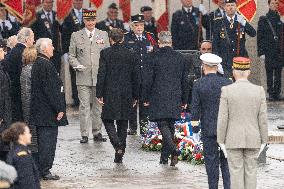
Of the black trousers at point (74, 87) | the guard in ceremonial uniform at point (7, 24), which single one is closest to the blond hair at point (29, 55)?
the guard in ceremonial uniform at point (7, 24)

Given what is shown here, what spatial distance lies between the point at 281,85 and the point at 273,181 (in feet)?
40.8

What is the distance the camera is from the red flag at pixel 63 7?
26.3 metres

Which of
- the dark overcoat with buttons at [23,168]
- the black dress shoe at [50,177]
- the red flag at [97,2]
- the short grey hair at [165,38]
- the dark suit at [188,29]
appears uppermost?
the red flag at [97,2]

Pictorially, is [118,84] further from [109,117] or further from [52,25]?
[52,25]

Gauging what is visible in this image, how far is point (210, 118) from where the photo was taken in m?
15.6

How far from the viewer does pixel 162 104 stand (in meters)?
18.2

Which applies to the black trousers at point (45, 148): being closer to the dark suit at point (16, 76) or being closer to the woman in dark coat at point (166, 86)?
the dark suit at point (16, 76)

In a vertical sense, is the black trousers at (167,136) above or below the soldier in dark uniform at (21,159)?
below

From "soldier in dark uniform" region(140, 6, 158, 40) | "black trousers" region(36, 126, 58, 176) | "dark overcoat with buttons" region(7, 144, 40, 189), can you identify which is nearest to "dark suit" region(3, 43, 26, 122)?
"black trousers" region(36, 126, 58, 176)

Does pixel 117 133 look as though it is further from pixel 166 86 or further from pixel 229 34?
pixel 229 34

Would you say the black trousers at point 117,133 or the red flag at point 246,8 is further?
the red flag at point 246,8

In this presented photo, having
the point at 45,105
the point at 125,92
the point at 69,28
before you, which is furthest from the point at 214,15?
the point at 45,105

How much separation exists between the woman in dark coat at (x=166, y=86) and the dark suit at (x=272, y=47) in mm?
10580

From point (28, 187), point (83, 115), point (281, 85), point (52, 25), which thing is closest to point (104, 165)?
point (83, 115)
